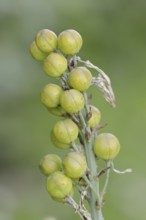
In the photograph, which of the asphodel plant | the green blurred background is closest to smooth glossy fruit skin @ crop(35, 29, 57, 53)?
the asphodel plant

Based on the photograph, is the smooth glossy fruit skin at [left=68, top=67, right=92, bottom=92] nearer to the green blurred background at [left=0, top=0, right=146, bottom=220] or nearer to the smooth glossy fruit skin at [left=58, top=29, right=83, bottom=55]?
the smooth glossy fruit skin at [left=58, top=29, right=83, bottom=55]

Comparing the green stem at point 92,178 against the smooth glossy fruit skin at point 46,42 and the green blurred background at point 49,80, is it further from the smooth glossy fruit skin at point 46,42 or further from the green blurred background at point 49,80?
the green blurred background at point 49,80

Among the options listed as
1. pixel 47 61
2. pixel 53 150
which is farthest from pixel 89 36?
pixel 47 61

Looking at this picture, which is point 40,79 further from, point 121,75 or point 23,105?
point 121,75

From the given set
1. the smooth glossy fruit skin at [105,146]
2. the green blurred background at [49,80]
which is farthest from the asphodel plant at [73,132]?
the green blurred background at [49,80]

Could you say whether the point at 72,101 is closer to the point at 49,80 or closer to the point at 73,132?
the point at 73,132

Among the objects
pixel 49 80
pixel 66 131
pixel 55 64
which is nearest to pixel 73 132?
pixel 66 131

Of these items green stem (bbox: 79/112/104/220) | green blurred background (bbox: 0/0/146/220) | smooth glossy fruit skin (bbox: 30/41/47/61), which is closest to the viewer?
green stem (bbox: 79/112/104/220)
